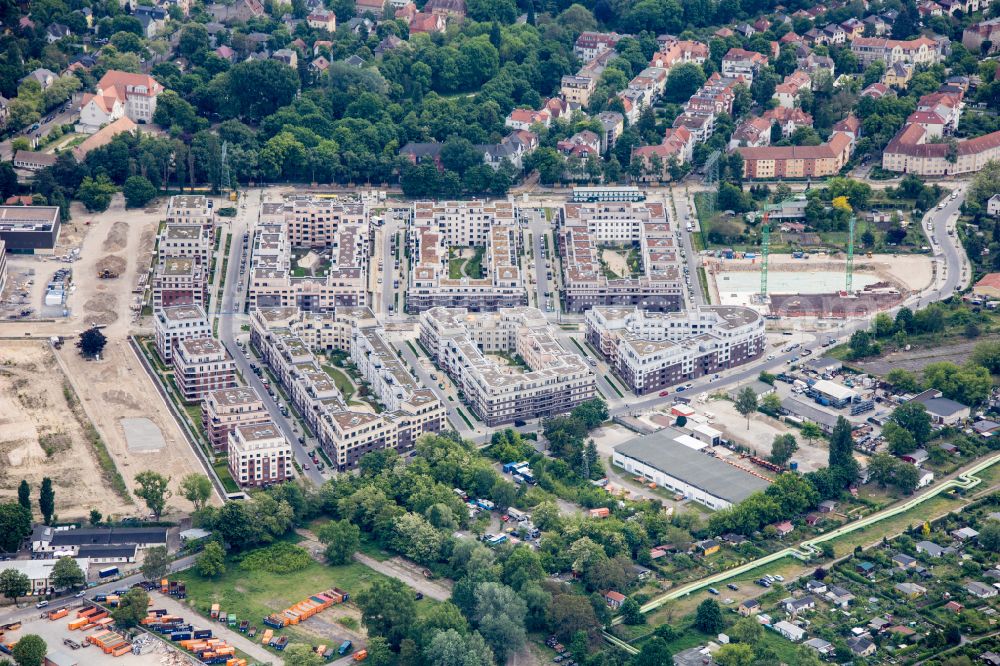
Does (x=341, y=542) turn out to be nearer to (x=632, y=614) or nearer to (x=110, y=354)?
(x=632, y=614)

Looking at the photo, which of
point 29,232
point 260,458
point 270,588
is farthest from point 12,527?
point 29,232

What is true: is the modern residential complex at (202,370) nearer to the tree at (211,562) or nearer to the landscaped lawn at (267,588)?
the tree at (211,562)

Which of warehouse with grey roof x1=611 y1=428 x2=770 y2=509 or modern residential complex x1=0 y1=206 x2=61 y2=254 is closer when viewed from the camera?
warehouse with grey roof x1=611 y1=428 x2=770 y2=509

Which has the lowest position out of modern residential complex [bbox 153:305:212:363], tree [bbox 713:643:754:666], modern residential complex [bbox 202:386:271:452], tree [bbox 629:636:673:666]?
tree [bbox 713:643:754:666]

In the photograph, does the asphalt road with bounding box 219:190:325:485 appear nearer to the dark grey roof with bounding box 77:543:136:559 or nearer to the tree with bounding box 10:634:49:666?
the dark grey roof with bounding box 77:543:136:559

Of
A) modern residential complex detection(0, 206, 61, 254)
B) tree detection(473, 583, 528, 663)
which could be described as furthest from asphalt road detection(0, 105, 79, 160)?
tree detection(473, 583, 528, 663)

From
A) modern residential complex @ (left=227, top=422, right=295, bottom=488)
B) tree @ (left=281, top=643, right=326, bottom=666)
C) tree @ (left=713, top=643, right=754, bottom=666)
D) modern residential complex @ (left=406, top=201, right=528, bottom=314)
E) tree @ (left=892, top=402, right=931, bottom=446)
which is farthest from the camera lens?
modern residential complex @ (left=406, top=201, right=528, bottom=314)
